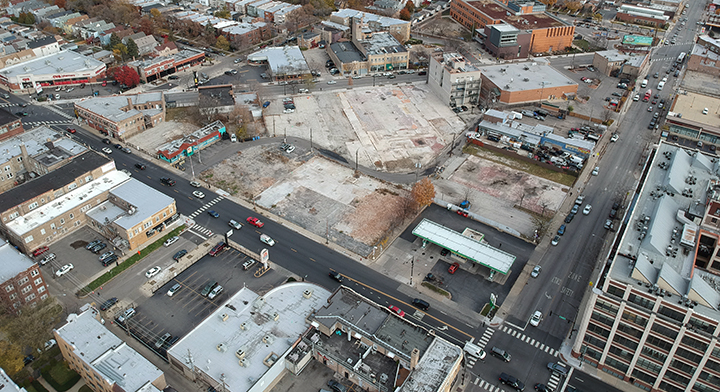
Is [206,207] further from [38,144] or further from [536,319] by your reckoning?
[536,319]


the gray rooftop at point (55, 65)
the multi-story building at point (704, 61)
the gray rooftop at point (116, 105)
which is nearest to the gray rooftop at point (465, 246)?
the gray rooftop at point (116, 105)

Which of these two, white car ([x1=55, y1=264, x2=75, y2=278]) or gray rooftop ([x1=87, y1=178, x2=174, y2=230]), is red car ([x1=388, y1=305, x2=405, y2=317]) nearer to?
gray rooftop ([x1=87, y1=178, x2=174, y2=230])

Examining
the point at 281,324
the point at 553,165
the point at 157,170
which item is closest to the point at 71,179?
the point at 157,170

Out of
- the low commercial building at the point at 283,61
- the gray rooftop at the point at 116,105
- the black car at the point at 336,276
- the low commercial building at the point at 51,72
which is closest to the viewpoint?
Answer: the black car at the point at 336,276

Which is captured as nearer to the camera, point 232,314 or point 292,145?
point 232,314

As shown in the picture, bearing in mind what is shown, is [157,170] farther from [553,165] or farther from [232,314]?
[553,165]

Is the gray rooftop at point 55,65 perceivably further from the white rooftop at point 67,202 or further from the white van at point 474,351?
the white van at point 474,351
